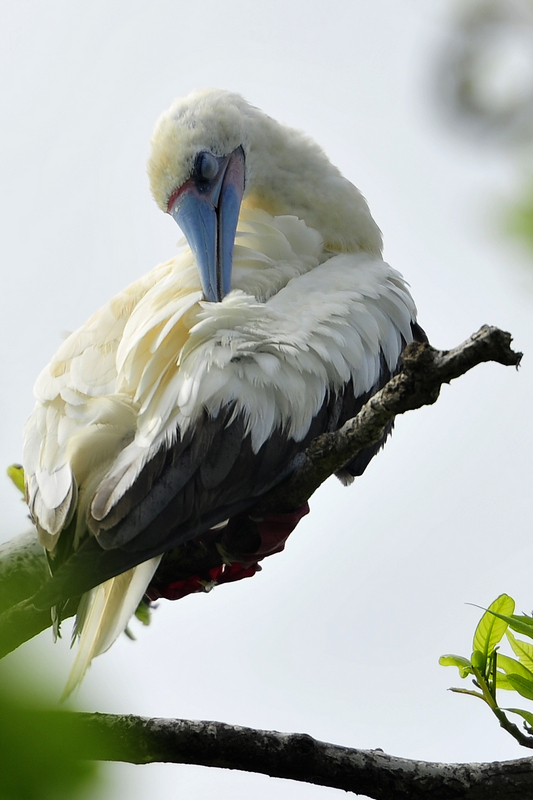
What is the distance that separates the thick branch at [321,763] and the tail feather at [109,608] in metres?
0.49

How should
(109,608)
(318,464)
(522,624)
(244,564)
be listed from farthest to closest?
(244,564) < (109,608) < (318,464) < (522,624)

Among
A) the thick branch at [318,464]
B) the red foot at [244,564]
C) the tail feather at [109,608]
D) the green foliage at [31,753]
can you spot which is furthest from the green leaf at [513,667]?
the green foliage at [31,753]

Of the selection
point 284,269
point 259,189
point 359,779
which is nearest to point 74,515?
point 359,779

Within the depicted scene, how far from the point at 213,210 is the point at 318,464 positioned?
1788 millimetres

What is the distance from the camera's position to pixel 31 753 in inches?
20.5

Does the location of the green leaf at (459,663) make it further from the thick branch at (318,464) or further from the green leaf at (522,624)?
the thick branch at (318,464)

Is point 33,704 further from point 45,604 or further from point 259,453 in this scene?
point 259,453

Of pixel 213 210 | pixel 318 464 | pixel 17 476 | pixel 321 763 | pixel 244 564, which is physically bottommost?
pixel 321 763

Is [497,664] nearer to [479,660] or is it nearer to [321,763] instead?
[479,660]

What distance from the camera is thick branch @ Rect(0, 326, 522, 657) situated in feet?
6.07

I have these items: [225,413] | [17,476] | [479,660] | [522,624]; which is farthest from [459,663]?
[17,476]

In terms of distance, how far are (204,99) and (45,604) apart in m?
2.69

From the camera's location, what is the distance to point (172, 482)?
8.37 feet

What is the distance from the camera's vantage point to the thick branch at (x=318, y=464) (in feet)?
6.07
